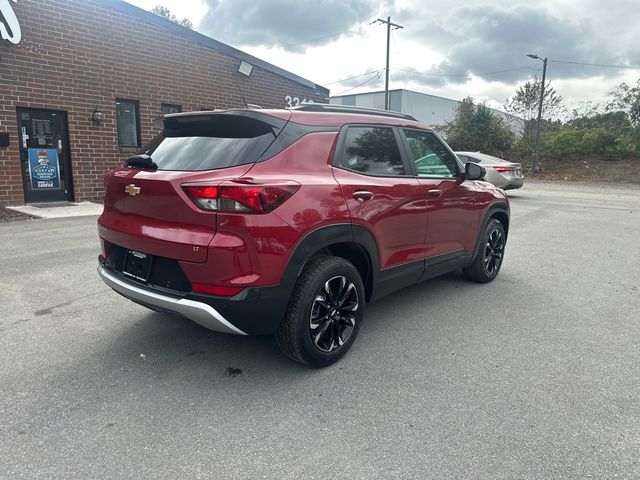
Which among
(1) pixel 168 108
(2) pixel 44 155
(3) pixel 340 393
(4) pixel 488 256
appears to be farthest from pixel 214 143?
(1) pixel 168 108

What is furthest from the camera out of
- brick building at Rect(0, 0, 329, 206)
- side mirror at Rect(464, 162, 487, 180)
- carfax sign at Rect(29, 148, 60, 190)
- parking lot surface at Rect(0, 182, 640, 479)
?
carfax sign at Rect(29, 148, 60, 190)

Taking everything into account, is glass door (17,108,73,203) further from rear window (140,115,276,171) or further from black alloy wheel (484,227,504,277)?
black alloy wheel (484,227,504,277)

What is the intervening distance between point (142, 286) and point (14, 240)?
5738 mm

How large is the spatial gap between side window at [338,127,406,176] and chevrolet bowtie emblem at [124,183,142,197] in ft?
4.51

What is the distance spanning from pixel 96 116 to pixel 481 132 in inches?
927

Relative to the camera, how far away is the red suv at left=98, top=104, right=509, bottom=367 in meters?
2.83

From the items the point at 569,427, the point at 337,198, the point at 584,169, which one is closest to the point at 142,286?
the point at 337,198

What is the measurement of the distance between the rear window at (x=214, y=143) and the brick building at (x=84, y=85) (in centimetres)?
797

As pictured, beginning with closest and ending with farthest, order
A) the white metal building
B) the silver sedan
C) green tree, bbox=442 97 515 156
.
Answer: the silver sedan
green tree, bbox=442 97 515 156
the white metal building

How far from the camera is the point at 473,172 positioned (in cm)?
482

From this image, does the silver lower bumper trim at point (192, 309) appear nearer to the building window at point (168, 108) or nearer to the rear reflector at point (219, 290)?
the rear reflector at point (219, 290)

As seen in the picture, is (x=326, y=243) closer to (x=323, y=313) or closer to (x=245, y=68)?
(x=323, y=313)

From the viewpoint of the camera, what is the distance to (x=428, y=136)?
452cm

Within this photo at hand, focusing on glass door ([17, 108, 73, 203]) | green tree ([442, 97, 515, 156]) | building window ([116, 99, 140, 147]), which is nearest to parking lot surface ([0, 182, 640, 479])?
glass door ([17, 108, 73, 203])
